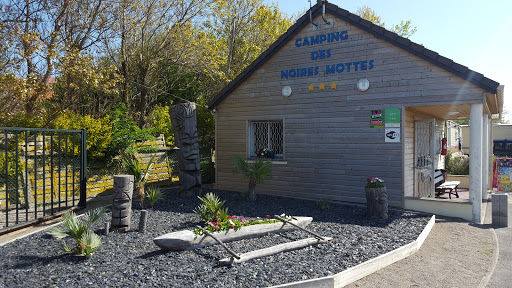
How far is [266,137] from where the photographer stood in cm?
1199

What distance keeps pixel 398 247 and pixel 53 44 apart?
1136 cm

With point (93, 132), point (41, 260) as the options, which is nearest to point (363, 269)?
point (41, 260)

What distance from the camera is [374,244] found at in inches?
247

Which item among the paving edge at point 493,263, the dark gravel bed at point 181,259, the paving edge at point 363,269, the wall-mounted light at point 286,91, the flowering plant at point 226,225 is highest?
the wall-mounted light at point 286,91

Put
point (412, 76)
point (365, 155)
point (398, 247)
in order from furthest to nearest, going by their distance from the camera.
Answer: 1. point (365, 155)
2. point (412, 76)
3. point (398, 247)

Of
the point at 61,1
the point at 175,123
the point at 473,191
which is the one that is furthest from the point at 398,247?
the point at 61,1

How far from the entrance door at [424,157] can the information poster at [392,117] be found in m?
1.45

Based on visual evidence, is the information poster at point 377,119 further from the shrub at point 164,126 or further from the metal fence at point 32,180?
the shrub at point 164,126

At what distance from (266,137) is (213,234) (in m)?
6.47

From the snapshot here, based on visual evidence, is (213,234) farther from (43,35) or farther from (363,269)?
(43,35)

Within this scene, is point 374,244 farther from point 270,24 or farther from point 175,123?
point 270,24

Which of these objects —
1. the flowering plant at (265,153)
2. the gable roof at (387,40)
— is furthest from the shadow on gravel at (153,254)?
the gable roof at (387,40)

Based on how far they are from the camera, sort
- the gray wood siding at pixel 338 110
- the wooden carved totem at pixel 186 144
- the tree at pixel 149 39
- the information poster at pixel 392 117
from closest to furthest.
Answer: the gray wood siding at pixel 338 110, the information poster at pixel 392 117, the wooden carved totem at pixel 186 144, the tree at pixel 149 39

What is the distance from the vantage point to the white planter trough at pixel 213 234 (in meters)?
5.42
